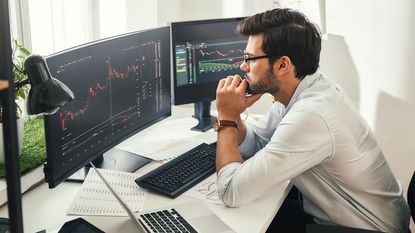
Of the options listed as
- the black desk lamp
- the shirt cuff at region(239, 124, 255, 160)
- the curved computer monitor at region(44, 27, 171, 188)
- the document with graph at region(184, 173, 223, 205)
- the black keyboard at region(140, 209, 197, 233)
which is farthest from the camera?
the shirt cuff at region(239, 124, 255, 160)

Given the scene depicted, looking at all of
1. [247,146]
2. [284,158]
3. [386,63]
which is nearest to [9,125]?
[284,158]

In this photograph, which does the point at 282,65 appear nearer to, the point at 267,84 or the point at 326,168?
the point at 267,84

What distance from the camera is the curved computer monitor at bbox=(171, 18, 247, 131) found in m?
2.16

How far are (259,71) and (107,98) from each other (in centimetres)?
52

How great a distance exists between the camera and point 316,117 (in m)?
1.52

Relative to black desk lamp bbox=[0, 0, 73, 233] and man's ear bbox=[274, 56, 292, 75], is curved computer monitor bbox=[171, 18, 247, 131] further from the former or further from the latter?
black desk lamp bbox=[0, 0, 73, 233]

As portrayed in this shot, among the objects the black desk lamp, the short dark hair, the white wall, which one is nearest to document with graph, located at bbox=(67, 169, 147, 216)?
the short dark hair

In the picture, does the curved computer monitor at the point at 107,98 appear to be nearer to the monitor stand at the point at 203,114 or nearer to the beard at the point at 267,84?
the monitor stand at the point at 203,114

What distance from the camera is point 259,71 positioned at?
5.60ft

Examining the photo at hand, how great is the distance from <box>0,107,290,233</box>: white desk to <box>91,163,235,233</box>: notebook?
32 mm

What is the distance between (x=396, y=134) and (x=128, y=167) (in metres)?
1.36

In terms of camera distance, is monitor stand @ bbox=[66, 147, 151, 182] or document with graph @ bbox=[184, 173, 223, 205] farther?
monitor stand @ bbox=[66, 147, 151, 182]

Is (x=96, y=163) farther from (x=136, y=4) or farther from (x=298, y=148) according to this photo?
(x=136, y=4)

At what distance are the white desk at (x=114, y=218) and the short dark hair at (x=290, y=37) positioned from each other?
0.41 meters
